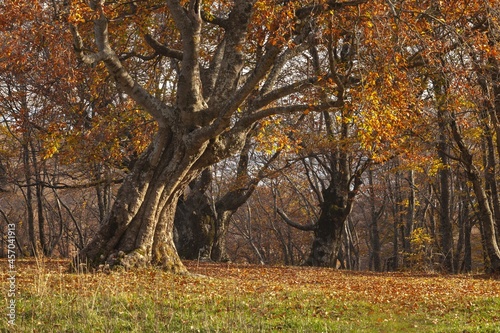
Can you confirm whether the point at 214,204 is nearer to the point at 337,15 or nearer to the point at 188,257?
the point at 188,257

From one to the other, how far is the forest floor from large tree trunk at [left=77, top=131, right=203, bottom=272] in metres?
1.87

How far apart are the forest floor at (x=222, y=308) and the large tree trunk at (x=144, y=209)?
1.87 metres

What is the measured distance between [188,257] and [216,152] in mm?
12089

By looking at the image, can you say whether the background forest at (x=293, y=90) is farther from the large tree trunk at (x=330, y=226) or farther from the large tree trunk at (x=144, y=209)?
the large tree trunk at (x=144, y=209)

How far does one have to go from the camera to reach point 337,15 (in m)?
13.3

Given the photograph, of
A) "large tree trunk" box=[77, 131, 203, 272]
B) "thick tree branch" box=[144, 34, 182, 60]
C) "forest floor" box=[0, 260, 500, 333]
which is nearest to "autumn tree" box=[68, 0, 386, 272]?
"large tree trunk" box=[77, 131, 203, 272]

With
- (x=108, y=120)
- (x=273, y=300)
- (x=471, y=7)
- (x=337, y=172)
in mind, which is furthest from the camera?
(x=337, y=172)

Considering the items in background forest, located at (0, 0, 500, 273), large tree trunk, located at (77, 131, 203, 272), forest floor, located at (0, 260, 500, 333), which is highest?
background forest, located at (0, 0, 500, 273)

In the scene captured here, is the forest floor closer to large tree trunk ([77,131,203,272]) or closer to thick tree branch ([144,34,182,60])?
large tree trunk ([77,131,203,272])

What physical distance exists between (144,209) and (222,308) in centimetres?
604

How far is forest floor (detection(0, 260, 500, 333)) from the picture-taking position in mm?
8367

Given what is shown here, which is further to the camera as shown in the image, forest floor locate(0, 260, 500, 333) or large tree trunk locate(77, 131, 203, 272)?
large tree trunk locate(77, 131, 203, 272)

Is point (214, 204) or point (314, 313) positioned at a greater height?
point (214, 204)

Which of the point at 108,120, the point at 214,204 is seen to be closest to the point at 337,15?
the point at 108,120
